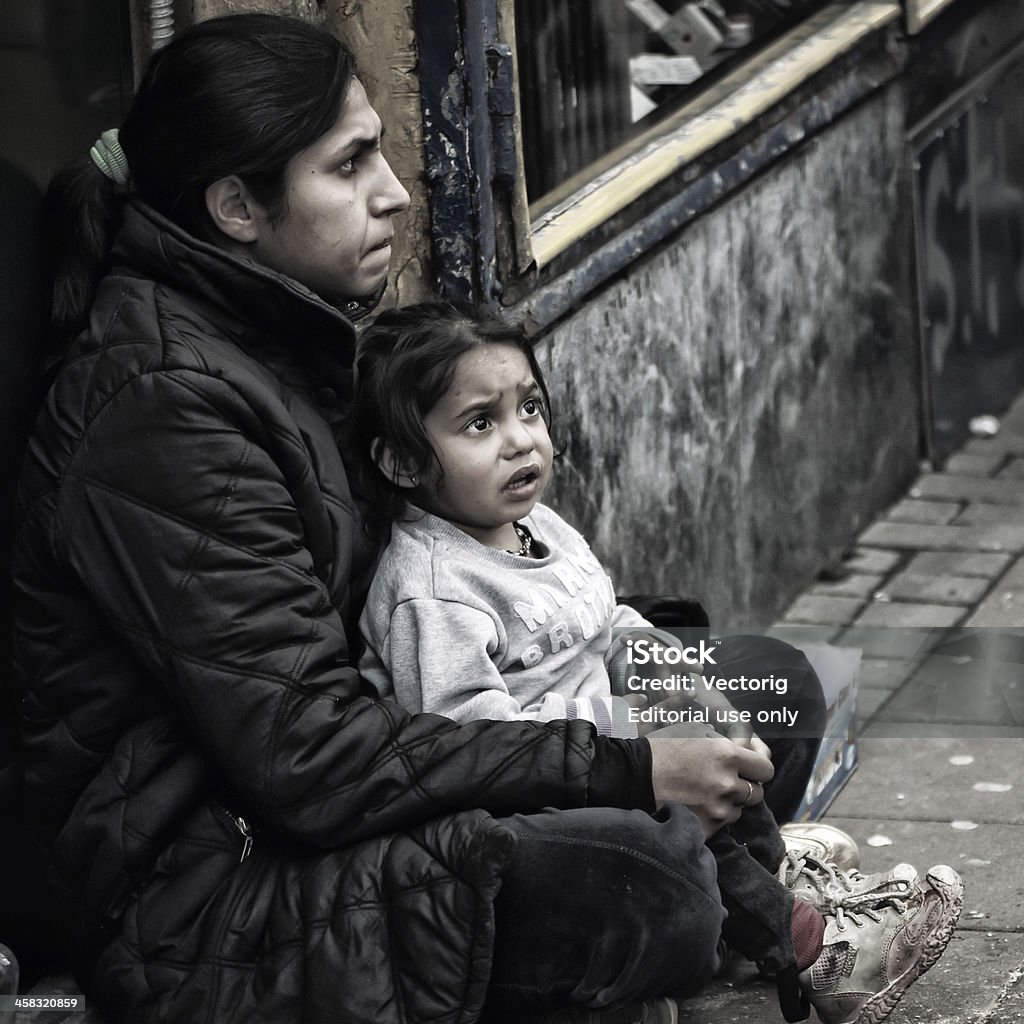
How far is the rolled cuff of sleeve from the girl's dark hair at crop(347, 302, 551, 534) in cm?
55

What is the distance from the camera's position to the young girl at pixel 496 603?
290 cm

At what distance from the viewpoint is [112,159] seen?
283cm

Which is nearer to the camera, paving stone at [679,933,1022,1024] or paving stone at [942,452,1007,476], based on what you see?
paving stone at [679,933,1022,1024]

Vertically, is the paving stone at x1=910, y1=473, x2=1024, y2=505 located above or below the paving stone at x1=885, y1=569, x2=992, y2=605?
below

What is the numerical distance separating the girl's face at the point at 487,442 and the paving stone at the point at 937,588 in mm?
2547

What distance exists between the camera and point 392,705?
2.71 metres

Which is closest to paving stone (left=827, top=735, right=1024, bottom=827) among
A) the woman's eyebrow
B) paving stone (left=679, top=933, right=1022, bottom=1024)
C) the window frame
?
A: paving stone (left=679, top=933, right=1022, bottom=1024)

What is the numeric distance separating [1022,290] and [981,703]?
271 centimetres

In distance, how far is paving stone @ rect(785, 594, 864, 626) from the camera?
527cm

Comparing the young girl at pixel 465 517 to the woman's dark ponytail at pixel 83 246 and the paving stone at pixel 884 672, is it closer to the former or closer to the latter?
the woman's dark ponytail at pixel 83 246

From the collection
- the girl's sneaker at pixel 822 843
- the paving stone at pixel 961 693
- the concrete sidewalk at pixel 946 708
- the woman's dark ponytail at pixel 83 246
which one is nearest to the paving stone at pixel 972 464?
the concrete sidewalk at pixel 946 708

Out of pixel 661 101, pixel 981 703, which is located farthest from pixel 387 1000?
pixel 661 101

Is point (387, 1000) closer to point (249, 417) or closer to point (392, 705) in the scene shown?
point (392, 705)

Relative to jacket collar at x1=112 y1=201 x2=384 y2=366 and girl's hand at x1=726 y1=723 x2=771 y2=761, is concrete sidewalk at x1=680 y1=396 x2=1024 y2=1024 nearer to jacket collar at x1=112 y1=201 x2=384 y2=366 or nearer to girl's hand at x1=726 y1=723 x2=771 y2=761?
girl's hand at x1=726 y1=723 x2=771 y2=761
